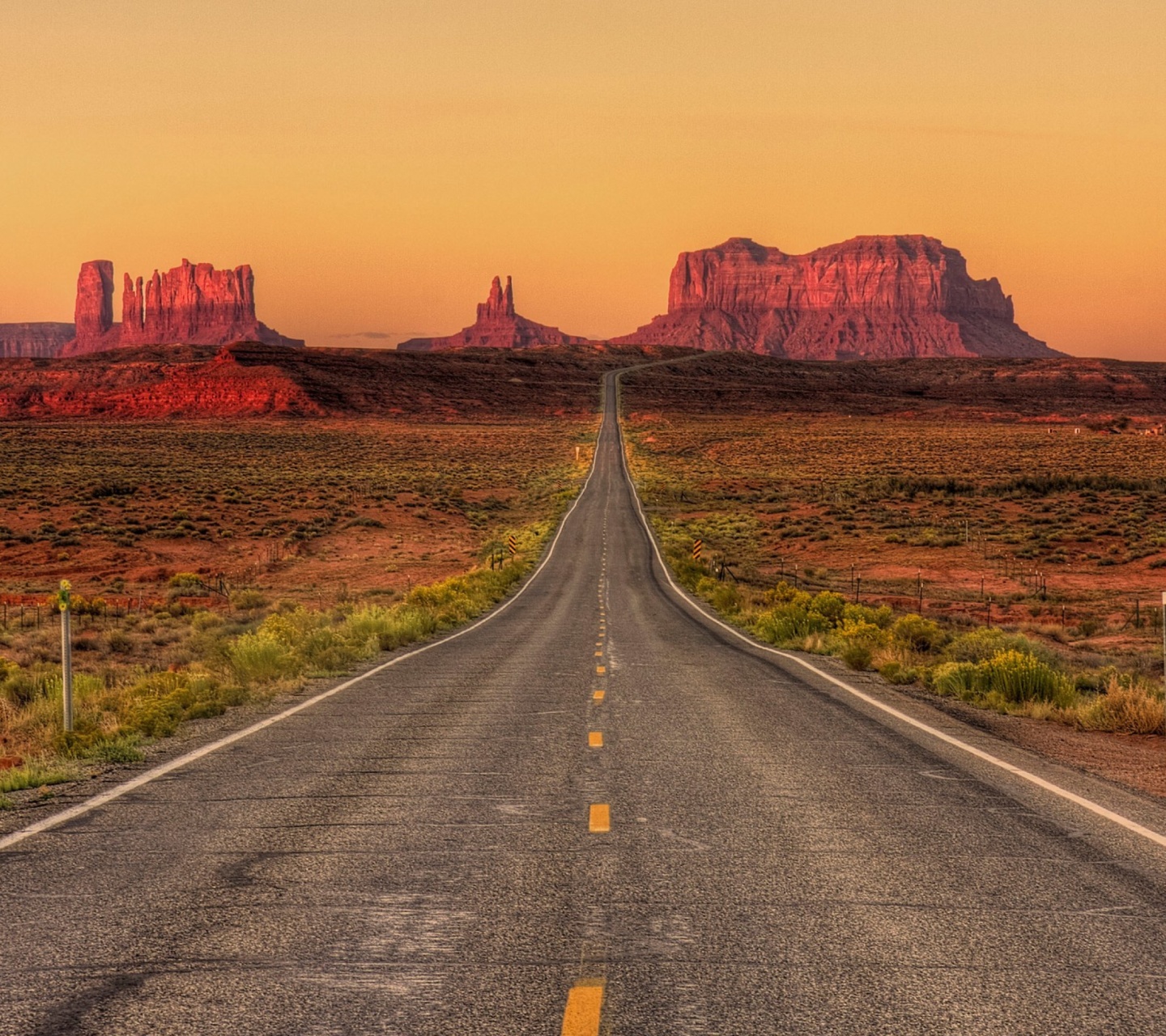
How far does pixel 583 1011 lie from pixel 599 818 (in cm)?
348

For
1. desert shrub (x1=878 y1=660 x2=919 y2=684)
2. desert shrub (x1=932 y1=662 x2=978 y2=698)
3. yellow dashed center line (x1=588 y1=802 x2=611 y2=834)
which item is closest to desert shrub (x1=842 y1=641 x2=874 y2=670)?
desert shrub (x1=878 y1=660 x2=919 y2=684)

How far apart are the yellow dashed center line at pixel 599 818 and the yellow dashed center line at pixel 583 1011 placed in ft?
9.28

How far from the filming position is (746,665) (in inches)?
768

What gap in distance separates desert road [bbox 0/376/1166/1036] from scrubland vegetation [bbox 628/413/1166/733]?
543cm

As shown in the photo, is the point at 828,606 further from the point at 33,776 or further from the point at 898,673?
the point at 33,776

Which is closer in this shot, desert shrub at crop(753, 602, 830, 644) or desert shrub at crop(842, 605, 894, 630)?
desert shrub at crop(753, 602, 830, 644)

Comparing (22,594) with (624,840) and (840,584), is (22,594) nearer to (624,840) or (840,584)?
(840,584)

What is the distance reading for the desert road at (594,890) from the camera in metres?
4.82

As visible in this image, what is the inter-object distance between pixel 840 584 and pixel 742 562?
27.4 feet

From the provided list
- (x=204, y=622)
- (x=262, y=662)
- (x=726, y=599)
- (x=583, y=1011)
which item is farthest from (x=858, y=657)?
(x=204, y=622)

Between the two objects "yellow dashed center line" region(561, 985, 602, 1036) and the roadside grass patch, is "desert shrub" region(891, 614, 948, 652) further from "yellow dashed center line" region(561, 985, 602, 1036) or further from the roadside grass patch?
"yellow dashed center line" region(561, 985, 602, 1036)

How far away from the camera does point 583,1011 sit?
472 centimetres

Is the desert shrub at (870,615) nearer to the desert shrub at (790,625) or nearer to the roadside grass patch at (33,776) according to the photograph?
the desert shrub at (790,625)

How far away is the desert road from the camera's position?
4.82m
